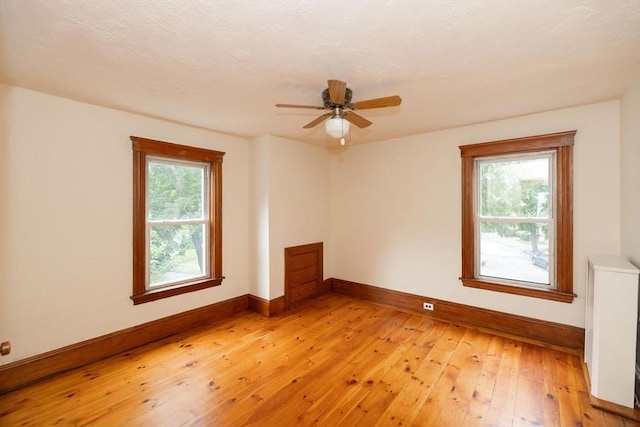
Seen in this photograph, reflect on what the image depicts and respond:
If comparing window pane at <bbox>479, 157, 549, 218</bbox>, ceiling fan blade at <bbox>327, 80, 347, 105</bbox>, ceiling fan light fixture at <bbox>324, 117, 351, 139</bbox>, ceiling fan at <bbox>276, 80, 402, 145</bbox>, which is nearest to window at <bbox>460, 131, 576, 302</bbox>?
window pane at <bbox>479, 157, 549, 218</bbox>

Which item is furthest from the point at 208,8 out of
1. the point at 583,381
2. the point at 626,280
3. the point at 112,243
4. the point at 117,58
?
the point at 583,381

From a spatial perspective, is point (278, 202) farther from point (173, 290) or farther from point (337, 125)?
point (337, 125)

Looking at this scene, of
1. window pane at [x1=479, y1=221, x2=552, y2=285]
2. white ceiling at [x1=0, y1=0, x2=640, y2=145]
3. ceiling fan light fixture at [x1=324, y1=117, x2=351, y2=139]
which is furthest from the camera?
window pane at [x1=479, y1=221, x2=552, y2=285]

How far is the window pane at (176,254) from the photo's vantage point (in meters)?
3.32

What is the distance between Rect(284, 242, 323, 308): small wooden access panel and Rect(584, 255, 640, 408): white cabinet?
330cm

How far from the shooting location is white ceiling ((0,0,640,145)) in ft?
4.83

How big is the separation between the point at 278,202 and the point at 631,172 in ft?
12.1

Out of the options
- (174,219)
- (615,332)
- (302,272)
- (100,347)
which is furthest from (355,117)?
(100,347)

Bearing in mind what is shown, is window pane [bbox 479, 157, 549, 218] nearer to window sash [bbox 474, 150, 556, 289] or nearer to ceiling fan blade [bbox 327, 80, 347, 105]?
window sash [bbox 474, 150, 556, 289]

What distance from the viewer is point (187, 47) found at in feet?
5.88

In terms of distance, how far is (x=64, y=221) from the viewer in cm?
262

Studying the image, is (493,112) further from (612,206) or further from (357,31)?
(357,31)

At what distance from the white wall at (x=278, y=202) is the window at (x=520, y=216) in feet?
7.39

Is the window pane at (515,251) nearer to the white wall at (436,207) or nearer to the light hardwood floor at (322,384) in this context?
the white wall at (436,207)
